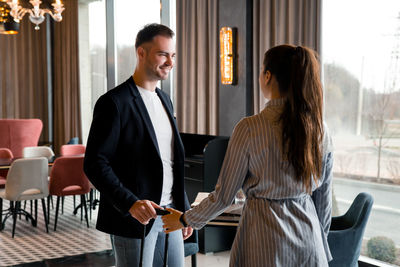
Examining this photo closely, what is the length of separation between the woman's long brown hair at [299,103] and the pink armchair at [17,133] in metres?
7.36

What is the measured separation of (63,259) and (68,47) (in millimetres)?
5669

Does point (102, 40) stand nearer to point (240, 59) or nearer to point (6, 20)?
point (6, 20)

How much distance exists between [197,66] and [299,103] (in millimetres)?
4154

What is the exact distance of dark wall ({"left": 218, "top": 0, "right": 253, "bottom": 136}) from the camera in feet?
15.3

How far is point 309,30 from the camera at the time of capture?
13.3 feet

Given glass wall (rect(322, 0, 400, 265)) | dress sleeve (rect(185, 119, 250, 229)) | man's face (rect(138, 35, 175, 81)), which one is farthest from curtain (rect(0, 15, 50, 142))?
dress sleeve (rect(185, 119, 250, 229))

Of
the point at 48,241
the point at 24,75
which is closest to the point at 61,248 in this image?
the point at 48,241

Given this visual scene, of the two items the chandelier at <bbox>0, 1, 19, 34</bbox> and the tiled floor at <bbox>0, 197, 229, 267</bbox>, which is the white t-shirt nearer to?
the tiled floor at <bbox>0, 197, 229, 267</bbox>

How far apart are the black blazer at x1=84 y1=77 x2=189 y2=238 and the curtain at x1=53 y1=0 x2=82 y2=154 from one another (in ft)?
23.5

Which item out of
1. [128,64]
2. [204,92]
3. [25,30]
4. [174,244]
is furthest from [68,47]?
[174,244]

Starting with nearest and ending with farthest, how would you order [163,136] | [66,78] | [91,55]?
[163,136] → [91,55] → [66,78]

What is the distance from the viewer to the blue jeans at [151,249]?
5.53 feet

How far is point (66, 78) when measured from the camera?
8984mm

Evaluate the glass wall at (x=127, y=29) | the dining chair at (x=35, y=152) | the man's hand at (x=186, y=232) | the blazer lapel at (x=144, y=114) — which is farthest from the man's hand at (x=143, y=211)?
the glass wall at (x=127, y=29)
